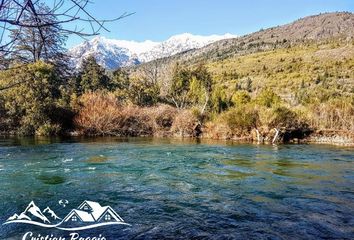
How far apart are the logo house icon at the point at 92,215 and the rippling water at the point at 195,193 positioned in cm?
18

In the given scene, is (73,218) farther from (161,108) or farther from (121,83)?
(121,83)

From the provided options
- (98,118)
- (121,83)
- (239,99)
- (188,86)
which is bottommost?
(98,118)

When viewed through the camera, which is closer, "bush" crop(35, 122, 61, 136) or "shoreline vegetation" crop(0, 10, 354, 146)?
"shoreline vegetation" crop(0, 10, 354, 146)

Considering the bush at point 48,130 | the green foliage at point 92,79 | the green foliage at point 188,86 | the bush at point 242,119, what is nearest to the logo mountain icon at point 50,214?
the bush at point 242,119

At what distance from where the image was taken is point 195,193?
9.11 meters

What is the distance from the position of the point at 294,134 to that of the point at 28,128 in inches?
754

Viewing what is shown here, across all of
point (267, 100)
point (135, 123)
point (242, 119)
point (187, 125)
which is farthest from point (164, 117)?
point (267, 100)

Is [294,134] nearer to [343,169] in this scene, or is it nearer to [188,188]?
[343,169]

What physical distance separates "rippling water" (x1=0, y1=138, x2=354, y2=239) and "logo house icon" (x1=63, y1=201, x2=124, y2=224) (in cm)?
18

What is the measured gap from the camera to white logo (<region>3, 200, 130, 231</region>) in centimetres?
659

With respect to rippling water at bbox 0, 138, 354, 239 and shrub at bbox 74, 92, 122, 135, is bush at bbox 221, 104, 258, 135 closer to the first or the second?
shrub at bbox 74, 92, 122, 135
